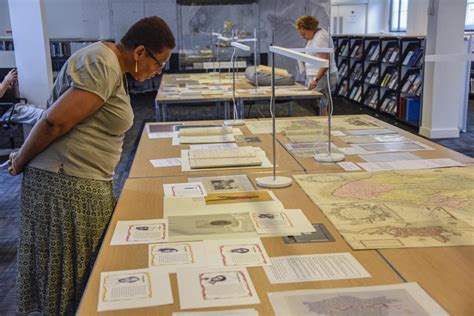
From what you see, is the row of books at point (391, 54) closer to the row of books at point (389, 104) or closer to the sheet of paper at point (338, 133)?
the row of books at point (389, 104)

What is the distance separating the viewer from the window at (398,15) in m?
11.8

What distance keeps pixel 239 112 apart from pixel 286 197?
323 centimetres

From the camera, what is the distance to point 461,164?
2.34 m

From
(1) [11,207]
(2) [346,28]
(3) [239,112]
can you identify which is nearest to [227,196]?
(1) [11,207]

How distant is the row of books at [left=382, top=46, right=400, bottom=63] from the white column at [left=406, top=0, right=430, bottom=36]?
0.67m

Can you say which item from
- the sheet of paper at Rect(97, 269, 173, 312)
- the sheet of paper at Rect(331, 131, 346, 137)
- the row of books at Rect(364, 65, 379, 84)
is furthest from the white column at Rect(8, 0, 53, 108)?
the row of books at Rect(364, 65, 379, 84)

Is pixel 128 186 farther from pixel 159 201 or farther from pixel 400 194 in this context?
pixel 400 194

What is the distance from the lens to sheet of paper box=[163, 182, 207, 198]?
2004mm

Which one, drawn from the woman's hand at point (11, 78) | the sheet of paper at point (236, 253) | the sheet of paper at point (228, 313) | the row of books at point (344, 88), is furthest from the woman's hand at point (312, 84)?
the row of books at point (344, 88)

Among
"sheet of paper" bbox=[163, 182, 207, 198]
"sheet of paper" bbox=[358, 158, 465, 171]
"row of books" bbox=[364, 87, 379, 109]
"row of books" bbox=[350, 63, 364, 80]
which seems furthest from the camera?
"row of books" bbox=[350, 63, 364, 80]

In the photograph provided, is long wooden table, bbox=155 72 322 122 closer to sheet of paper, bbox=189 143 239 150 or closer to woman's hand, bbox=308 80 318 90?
woman's hand, bbox=308 80 318 90

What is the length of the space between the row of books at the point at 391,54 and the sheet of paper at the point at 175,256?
649cm

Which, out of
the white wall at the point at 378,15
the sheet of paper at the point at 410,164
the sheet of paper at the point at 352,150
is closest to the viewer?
the sheet of paper at the point at 410,164

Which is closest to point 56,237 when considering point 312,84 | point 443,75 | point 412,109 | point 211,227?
point 211,227
